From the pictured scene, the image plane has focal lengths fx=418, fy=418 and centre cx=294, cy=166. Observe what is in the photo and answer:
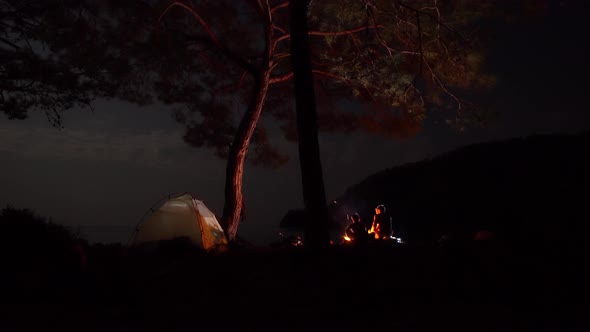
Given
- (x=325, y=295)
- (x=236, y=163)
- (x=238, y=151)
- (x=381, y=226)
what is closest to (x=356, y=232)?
(x=381, y=226)

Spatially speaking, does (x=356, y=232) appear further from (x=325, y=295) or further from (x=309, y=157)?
(x=325, y=295)

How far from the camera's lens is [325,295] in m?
4.69

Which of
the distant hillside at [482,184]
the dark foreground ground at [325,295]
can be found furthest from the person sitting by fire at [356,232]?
the distant hillside at [482,184]

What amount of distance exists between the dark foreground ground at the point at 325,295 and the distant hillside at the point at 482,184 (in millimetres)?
31019

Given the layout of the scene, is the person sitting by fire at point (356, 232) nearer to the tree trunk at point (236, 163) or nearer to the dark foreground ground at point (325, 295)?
the tree trunk at point (236, 163)

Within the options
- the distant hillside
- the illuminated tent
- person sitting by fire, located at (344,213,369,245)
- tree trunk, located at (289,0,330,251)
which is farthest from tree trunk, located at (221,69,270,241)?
the distant hillside

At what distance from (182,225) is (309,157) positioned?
12.9 ft

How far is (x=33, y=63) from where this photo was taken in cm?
934

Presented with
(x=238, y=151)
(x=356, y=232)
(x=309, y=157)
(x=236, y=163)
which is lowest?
(x=356, y=232)

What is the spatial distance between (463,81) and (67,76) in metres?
8.99

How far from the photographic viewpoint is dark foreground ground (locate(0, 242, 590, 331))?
3979 mm

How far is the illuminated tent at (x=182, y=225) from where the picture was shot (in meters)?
8.72

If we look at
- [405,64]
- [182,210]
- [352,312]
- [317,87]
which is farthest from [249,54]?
[352,312]

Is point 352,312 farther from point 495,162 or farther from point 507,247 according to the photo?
point 495,162
